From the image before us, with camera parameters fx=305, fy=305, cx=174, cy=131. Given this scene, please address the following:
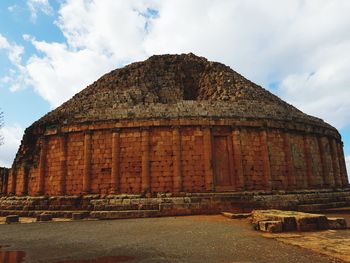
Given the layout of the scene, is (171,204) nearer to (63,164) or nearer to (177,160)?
(177,160)

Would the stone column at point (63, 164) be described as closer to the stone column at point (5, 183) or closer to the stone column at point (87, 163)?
the stone column at point (87, 163)

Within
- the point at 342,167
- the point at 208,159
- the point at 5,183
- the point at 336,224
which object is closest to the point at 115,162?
the point at 208,159

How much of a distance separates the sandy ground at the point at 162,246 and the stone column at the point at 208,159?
20.0ft

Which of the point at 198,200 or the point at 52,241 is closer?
the point at 52,241

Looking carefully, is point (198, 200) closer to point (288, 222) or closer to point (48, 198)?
point (288, 222)

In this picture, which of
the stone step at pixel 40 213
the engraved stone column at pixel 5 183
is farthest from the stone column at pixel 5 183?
the stone step at pixel 40 213

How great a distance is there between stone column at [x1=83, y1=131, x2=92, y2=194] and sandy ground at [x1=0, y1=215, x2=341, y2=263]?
21.6 ft

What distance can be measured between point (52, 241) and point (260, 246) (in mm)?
5462

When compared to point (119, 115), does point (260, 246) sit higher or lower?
lower

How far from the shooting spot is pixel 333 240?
6.84 m

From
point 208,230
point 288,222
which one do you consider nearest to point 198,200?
point 208,230

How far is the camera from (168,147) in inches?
651

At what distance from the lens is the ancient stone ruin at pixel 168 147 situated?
16.3m

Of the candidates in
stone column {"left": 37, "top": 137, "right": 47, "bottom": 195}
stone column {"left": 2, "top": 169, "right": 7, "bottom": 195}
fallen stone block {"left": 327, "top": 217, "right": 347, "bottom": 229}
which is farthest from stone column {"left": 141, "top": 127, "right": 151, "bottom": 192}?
stone column {"left": 2, "top": 169, "right": 7, "bottom": 195}
